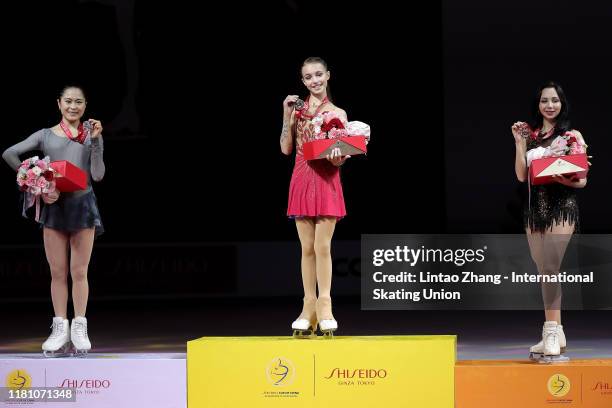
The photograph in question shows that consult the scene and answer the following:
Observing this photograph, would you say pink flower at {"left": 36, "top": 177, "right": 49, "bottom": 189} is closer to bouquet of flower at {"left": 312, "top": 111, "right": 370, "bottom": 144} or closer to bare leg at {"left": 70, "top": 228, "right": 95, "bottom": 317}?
bare leg at {"left": 70, "top": 228, "right": 95, "bottom": 317}

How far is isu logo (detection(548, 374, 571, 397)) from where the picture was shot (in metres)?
5.46

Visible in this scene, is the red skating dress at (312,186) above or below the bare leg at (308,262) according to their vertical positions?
above

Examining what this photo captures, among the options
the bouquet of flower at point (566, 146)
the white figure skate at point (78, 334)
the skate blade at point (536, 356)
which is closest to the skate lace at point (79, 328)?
the white figure skate at point (78, 334)

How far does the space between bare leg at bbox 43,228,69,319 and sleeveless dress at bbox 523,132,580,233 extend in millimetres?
2454

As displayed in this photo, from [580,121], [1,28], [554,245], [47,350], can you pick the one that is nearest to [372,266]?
[554,245]

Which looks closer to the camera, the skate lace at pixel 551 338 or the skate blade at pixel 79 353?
the skate lace at pixel 551 338

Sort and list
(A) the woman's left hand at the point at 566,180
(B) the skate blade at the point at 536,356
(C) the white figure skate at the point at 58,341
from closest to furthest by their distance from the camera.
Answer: (A) the woman's left hand at the point at 566,180
(B) the skate blade at the point at 536,356
(C) the white figure skate at the point at 58,341

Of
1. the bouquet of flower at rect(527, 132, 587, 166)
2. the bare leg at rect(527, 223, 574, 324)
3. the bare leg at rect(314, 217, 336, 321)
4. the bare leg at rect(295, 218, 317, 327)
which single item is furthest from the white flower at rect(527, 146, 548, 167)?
the bare leg at rect(295, 218, 317, 327)

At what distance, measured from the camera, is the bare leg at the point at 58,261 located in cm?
582

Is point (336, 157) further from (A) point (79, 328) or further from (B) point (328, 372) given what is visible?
(A) point (79, 328)

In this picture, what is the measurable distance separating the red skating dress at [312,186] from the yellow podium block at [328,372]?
0.67m

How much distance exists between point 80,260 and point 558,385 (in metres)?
2.57

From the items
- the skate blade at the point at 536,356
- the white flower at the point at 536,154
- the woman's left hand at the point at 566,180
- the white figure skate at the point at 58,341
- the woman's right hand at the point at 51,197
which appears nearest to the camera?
the woman's left hand at the point at 566,180

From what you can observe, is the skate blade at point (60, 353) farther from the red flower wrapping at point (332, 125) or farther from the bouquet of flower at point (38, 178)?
the red flower wrapping at point (332, 125)
